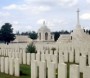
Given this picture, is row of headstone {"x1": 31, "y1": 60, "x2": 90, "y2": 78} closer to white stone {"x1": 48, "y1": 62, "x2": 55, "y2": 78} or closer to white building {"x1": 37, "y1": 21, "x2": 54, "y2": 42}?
white stone {"x1": 48, "y1": 62, "x2": 55, "y2": 78}

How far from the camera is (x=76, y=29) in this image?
137ft

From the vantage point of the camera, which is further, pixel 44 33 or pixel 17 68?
pixel 44 33

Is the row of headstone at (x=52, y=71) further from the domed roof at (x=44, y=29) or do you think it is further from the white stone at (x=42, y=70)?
the domed roof at (x=44, y=29)

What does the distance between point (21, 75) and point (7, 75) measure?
25.8 inches

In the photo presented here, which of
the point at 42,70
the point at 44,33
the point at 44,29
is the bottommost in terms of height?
the point at 42,70

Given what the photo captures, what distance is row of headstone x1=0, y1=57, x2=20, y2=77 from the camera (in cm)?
1170

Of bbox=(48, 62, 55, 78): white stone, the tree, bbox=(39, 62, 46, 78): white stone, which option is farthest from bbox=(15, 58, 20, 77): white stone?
the tree

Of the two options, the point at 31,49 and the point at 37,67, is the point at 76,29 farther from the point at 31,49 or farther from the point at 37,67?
the point at 37,67

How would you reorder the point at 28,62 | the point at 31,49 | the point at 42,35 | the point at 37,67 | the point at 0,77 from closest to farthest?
the point at 37,67, the point at 0,77, the point at 28,62, the point at 31,49, the point at 42,35

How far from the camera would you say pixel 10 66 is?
471 inches

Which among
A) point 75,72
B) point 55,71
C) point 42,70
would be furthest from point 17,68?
point 75,72

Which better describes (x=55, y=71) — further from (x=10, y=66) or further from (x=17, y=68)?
(x=10, y=66)

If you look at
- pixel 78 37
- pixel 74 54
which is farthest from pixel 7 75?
pixel 78 37

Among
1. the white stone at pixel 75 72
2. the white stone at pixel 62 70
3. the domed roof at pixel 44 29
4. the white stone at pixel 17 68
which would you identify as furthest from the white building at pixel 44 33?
the white stone at pixel 75 72
